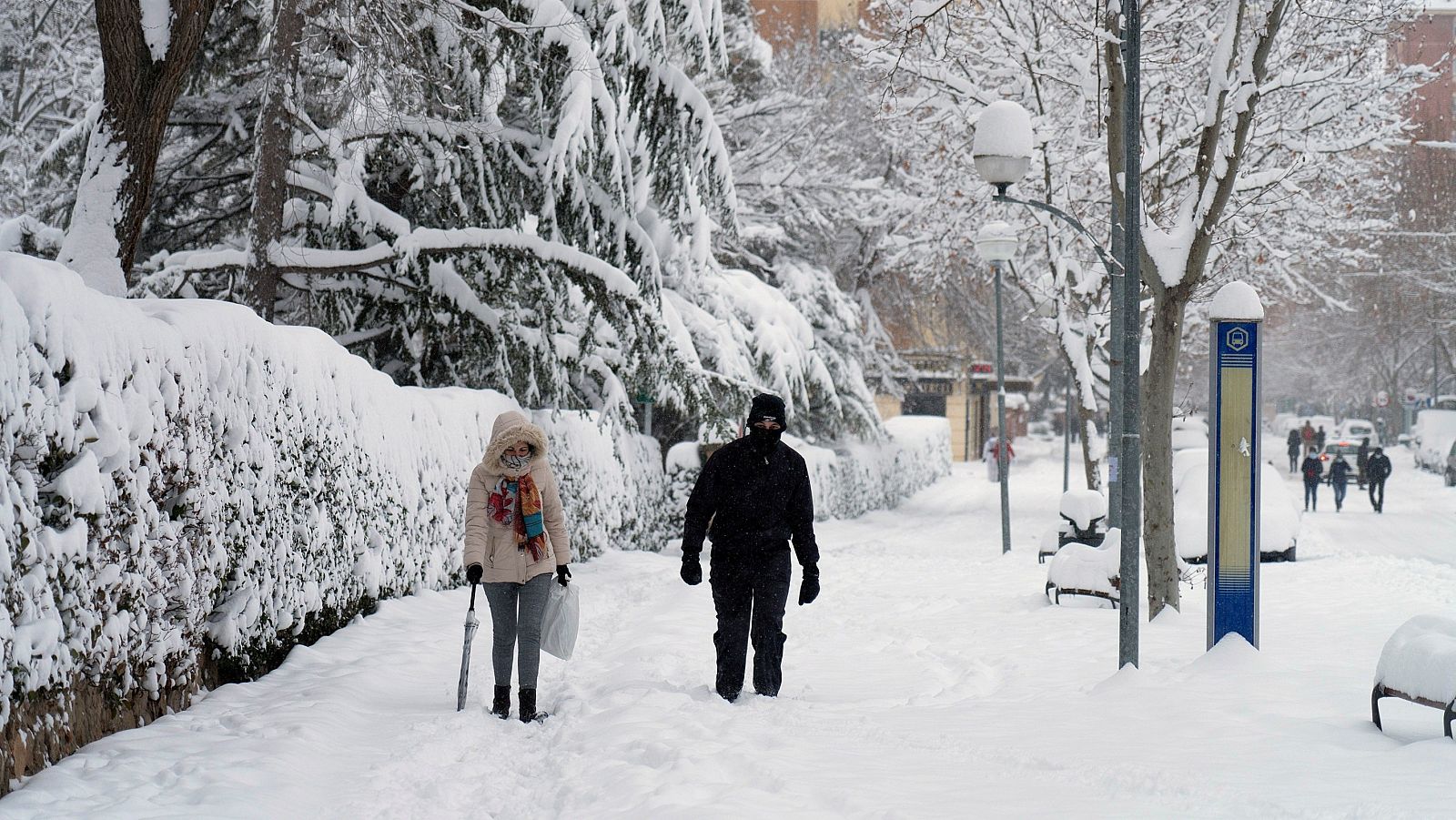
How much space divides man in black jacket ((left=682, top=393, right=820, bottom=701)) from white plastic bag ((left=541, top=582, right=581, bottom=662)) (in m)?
0.69

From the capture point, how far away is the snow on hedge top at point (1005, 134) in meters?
11.0

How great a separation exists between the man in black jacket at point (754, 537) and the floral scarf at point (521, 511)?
2.84 ft

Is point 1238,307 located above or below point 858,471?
above

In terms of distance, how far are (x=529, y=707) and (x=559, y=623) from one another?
1.60 ft

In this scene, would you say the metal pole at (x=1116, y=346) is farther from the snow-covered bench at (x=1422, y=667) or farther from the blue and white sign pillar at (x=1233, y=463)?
the snow-covered bench at (x=1422, y=667)

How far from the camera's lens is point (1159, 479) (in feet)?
37.4

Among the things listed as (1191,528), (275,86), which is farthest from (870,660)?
(1191,528)

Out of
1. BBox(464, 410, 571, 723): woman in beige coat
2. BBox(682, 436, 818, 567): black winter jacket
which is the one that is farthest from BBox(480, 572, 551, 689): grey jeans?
BBox(682, 436, 818, 567): black winter jacket

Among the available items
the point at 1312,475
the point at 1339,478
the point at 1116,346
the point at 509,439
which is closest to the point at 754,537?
the point at 509,439

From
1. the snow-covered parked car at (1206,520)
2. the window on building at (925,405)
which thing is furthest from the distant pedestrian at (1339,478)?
the window on building at (925,405)

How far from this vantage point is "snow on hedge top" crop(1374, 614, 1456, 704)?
584cm

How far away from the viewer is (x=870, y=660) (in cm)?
953

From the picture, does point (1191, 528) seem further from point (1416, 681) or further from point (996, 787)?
point (996, 787)

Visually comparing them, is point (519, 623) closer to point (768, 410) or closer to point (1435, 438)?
point (768, 410)
